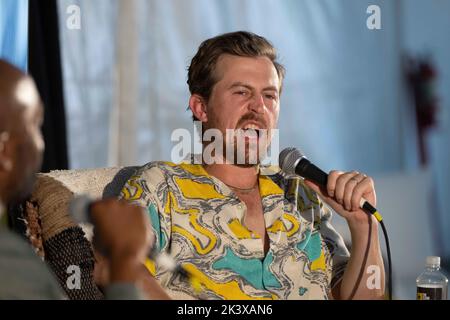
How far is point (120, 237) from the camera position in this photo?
3.34ft

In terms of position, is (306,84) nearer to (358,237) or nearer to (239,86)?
(239,86)

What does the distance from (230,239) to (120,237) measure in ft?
2.79

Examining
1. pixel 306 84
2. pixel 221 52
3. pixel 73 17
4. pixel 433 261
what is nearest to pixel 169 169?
pixel 221 52

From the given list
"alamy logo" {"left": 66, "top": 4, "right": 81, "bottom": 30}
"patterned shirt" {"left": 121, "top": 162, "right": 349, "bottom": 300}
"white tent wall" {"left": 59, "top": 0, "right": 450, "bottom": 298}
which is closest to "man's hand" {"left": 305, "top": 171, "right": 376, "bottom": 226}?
"patterned shirt" {"left": 121, "top": 162, "right": 349, "bottom": 300}

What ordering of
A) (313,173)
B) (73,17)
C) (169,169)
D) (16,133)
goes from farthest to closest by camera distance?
(73,17), (169,169), (313,173), (16,133)

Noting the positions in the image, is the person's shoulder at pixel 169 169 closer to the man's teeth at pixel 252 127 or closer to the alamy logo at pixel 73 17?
the man's teeth at pixel 252 127

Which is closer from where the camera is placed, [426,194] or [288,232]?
[288,232]

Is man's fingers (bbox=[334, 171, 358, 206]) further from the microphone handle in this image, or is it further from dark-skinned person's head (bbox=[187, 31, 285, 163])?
dark-skinned person's head (bbox=[187, 31, 285, 163])

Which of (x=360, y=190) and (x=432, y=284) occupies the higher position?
(x=360, y=190)
